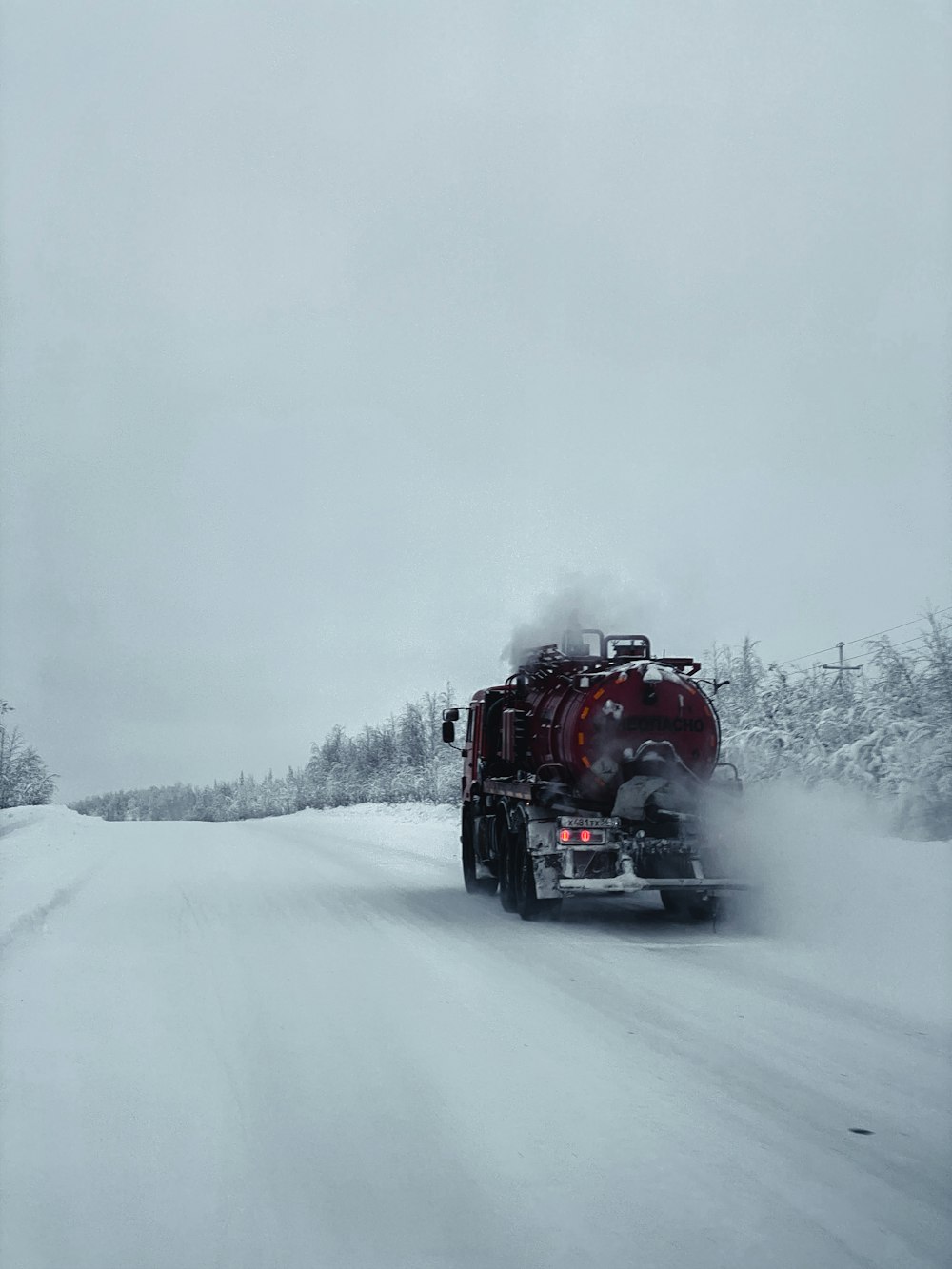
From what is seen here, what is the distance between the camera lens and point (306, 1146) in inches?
193

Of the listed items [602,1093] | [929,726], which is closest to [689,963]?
[602,1093]

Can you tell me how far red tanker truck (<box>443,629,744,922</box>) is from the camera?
38.0ft

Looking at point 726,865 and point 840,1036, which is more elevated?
point 726,865

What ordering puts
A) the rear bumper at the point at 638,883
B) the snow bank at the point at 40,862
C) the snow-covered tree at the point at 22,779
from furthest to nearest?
the snow-covered tree at the point at 22,779 → the snow bank at the point at 40,862 → the rear bumper at the point at 638,883

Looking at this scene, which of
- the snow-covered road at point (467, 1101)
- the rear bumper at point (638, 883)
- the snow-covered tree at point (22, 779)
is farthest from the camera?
the snow-covered tree at point (22, 779)

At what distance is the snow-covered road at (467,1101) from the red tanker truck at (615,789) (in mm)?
812

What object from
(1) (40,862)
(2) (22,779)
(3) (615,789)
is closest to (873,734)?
(3) (615,789)

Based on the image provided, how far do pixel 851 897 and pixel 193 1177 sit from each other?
8.16 m

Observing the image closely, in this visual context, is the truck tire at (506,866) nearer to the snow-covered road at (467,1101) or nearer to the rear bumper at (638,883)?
the rear bumper at (638,883)

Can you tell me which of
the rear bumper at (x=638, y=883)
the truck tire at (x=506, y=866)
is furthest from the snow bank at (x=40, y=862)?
the rear bumper at (x=638, y=883)

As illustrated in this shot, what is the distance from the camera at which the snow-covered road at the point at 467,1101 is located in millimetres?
3971

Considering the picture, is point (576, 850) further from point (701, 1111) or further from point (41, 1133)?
point (41, 1133)

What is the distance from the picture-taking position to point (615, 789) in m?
12.2

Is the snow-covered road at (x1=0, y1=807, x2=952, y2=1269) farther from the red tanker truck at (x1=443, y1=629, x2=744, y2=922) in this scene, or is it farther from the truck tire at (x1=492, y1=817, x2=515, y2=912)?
the truck tire at (x1=492, y1=817, x2=515, y2=912)
